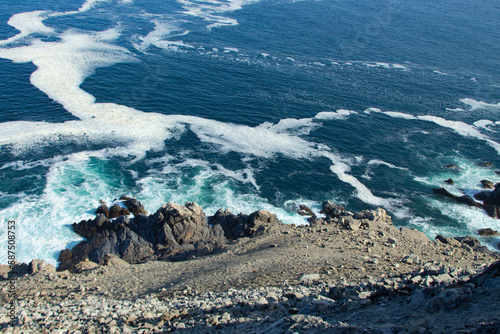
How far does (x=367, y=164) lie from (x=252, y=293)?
40.0 m

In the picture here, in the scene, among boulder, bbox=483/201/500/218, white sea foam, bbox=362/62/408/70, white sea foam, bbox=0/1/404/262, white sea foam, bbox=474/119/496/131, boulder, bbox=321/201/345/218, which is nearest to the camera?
white sea foam, bbox=0/1/404/262

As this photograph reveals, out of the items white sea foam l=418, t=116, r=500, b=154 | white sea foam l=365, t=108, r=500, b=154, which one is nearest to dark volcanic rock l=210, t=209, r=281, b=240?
white sea foam l=365, t=108, r=500, b=154

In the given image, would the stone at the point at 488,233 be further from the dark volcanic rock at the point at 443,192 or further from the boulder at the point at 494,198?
the dark volcanic rock at the point at 443,192

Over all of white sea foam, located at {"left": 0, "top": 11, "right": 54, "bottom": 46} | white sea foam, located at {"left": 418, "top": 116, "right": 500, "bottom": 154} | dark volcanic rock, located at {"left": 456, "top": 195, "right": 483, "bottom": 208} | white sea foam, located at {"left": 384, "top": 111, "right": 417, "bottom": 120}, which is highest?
white sea foam, located at {"left": 0, "top": 11, "right": 54, "bottom": 46}

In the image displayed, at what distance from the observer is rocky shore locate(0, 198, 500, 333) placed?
66.2ft

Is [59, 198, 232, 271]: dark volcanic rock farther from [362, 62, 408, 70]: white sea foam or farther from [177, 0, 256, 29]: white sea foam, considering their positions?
[177, 0, 256, 29]: white sea foam

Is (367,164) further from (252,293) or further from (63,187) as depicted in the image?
(63,187)

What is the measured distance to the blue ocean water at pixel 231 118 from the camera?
49.9 metres

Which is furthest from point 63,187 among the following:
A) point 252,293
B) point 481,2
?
point 481,2

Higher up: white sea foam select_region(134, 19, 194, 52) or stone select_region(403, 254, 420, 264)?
white sea foam select_region(134, 19, 194, 52)

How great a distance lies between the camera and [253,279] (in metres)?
29.2

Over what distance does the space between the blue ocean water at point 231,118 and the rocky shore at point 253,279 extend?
6752mm

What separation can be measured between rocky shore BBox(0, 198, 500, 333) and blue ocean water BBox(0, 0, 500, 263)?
6.75 metres

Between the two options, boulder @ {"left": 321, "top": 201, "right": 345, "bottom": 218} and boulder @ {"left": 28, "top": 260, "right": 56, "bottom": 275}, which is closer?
boulder @ {"left": 28, "top": 260, "right": 56, "bottom": 275}
